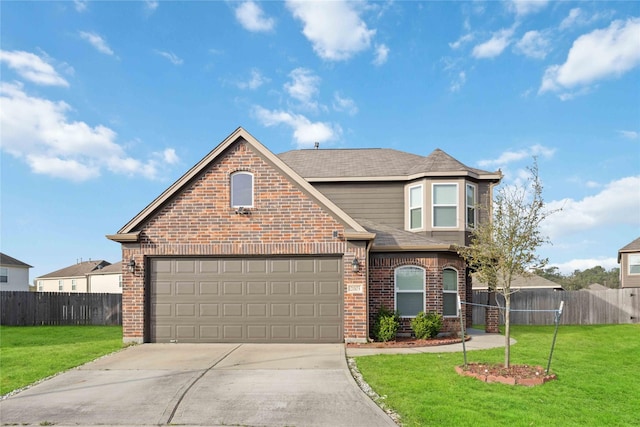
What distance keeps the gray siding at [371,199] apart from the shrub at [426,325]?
16.5 feet

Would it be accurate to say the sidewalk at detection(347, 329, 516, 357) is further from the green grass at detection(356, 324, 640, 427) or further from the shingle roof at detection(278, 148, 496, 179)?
the shingle roof at detection(278, 148, 496, 179)

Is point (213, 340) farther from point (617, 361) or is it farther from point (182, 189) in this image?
point (617, 361)

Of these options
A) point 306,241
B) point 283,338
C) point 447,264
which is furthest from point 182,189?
point 447,264

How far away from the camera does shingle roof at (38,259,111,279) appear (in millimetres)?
45897

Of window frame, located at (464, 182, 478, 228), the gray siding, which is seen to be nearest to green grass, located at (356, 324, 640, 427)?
window frame, located at (464, 182, 478, 228)

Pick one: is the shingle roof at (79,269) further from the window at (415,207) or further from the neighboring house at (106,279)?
the window at (415,207)

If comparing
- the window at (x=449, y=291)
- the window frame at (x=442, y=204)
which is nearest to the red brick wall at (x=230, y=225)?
the window at (x=449, y=291)

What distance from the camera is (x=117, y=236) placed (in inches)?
495

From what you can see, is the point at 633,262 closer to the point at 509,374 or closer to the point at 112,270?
the point at 509,374

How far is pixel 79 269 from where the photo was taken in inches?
1866

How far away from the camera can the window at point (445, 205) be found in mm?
16500

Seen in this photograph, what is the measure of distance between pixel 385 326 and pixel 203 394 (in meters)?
6.40

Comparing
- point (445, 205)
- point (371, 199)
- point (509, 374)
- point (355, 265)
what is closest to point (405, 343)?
point (355, 265)

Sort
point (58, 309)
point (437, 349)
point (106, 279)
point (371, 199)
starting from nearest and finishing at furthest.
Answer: point (437, 349)
point (371, 199)
point (58, 309)
point (106, 279)
